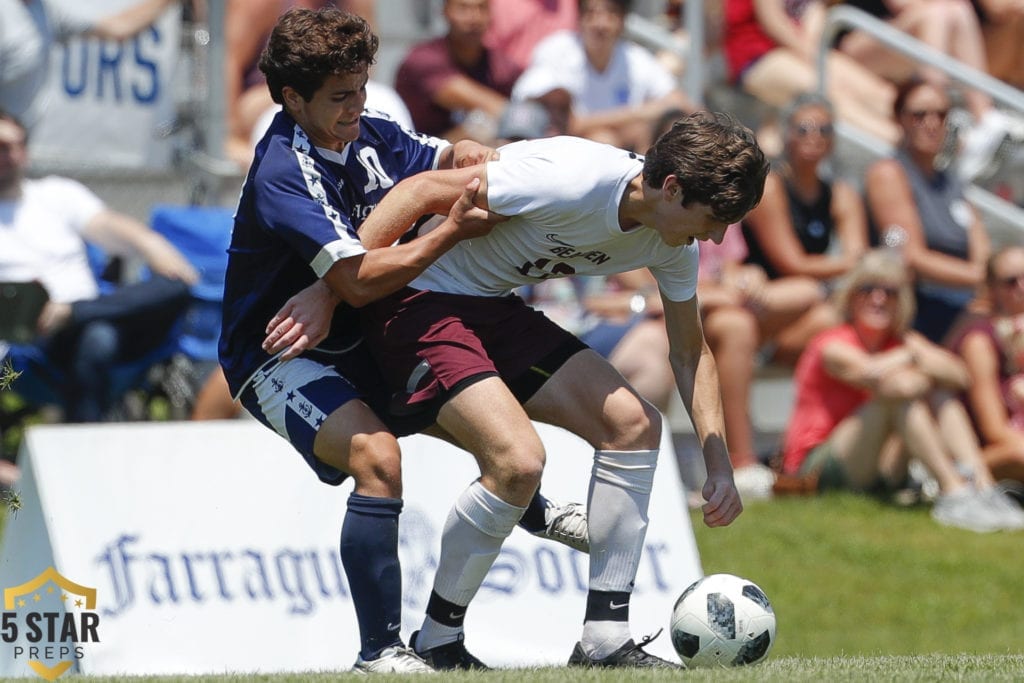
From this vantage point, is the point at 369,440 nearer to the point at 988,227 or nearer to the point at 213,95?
the point at 213,95

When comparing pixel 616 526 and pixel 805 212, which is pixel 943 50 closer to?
pixel 805 212

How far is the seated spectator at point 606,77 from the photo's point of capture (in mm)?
10109

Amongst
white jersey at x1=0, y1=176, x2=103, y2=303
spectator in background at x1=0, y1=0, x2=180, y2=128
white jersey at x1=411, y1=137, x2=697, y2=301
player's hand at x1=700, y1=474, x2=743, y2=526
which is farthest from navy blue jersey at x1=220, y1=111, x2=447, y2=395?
spectator in background at x1=0, y1=0, x2=180, y2=128

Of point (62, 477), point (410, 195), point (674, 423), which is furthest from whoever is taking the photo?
point (674, 423)

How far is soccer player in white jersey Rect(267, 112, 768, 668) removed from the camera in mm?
5180

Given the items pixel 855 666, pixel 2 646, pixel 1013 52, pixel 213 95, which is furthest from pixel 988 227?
pixel 2 646

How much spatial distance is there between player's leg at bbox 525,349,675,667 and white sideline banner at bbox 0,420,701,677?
1097mm

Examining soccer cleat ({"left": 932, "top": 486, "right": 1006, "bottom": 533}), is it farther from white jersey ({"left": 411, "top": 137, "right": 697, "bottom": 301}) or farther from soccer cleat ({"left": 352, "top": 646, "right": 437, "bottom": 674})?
soccer cleat ({"left": 352, "top": 646, "right": 437, "bottom": 674})

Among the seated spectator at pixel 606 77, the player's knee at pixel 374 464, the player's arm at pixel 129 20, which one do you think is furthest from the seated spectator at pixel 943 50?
the player's knee at pixel 374 464

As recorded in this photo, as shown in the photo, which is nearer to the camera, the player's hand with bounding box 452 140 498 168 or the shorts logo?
the player's hand with bounding box 452 140 498 168

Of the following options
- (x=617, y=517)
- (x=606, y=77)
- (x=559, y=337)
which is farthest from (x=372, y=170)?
(x=606, y=77)

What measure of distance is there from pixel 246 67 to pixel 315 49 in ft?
16.0

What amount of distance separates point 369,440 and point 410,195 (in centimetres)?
78

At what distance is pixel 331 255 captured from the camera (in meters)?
5.20
